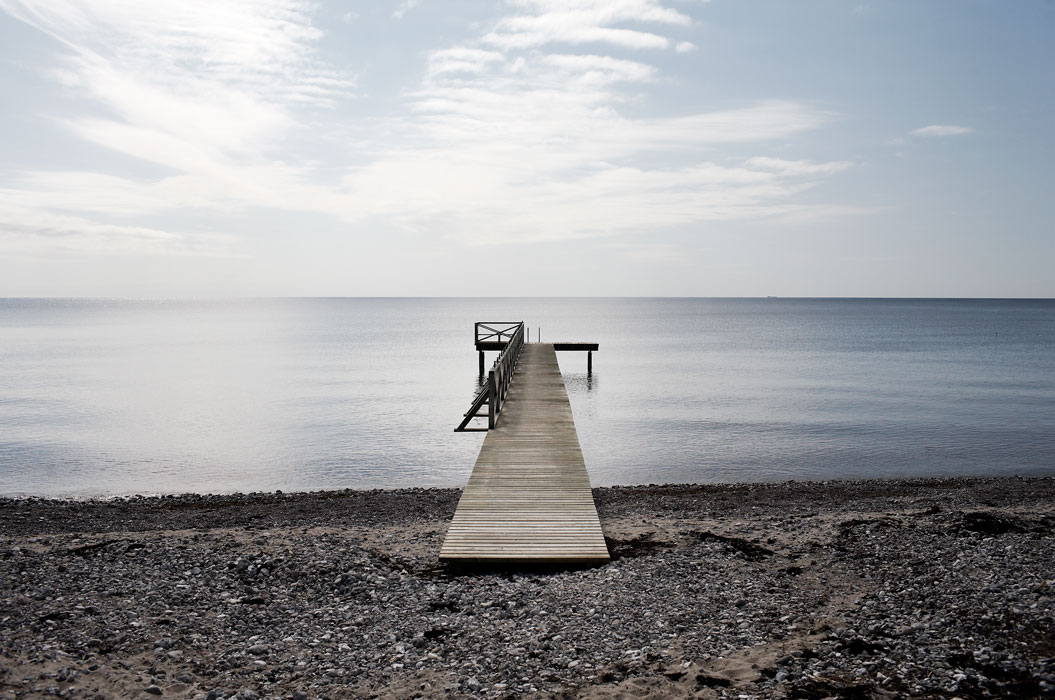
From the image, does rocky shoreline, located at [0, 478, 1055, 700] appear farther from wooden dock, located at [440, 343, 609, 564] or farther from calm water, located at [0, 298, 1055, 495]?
calm water, located at [0, 298, 1055, 495]

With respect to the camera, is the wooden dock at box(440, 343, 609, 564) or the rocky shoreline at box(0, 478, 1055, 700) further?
the wooden dock at box(440, 343, 609, 564)

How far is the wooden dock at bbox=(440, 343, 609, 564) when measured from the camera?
852cm

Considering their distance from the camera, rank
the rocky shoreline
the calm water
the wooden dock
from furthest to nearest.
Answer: the calm water < the wooden dock < the rocky shoreline

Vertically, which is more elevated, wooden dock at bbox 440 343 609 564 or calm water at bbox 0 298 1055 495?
wooden dock at bbox 440 343 609 564

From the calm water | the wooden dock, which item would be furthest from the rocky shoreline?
the calm water

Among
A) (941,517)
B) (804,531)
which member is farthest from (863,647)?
(941,517)

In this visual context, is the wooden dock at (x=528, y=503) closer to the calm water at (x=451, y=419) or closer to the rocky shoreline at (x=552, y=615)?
the rocky shoreline at (x=552, y=615)

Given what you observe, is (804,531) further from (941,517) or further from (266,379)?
(266,379)

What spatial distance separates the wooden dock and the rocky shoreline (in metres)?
0.32

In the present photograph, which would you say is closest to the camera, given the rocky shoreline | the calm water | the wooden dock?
the rocky shoreline

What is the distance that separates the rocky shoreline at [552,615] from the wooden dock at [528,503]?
32 centimetres

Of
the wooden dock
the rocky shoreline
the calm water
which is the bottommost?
the calm water

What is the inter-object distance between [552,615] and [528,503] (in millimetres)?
3100

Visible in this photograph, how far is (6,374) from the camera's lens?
39.8m
